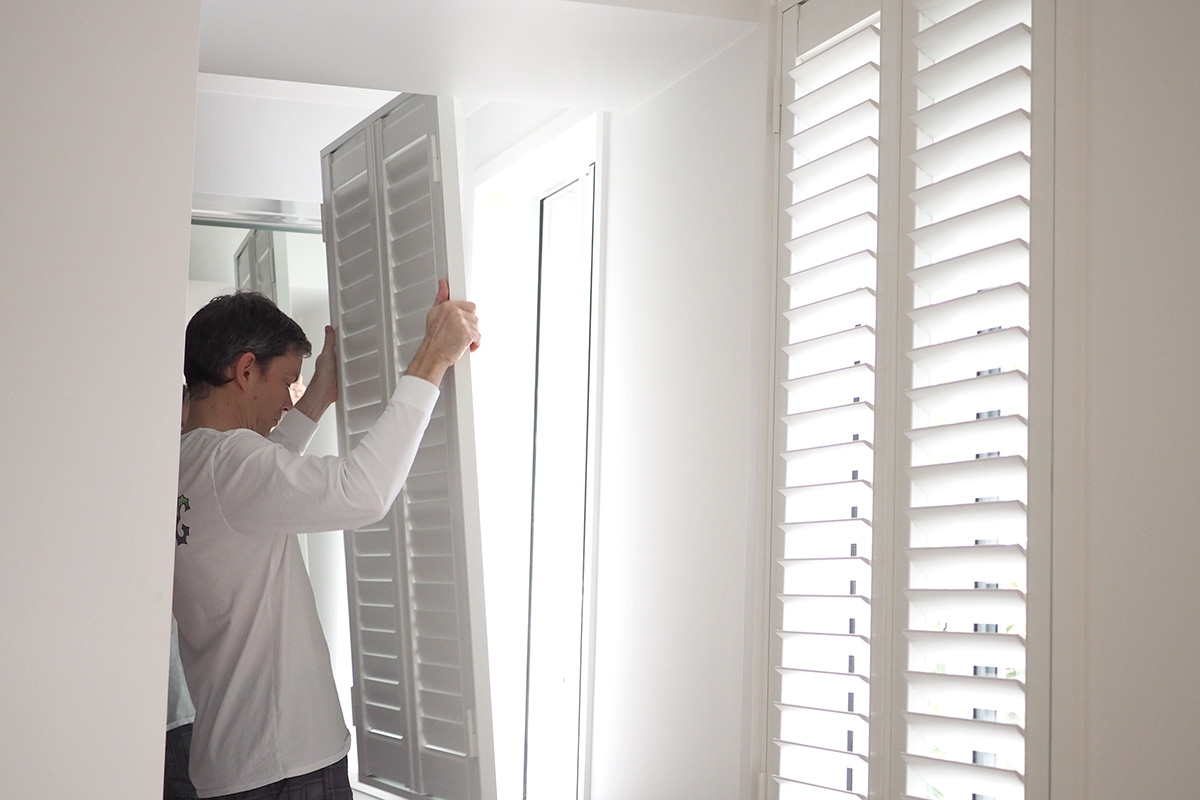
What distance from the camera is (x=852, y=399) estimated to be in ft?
5.07

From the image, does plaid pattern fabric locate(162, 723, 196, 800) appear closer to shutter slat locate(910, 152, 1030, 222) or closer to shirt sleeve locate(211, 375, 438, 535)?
shirt sleeve locate(211, 375, 438, 535)

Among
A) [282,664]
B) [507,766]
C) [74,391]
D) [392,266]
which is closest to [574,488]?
[507,766]

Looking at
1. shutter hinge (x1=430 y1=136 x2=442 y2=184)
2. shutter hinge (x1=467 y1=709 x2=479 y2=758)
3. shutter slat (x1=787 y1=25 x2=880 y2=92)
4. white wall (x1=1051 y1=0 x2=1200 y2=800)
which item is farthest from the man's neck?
white wall (x1=1051 y1=0 x2=1200 y2=800)

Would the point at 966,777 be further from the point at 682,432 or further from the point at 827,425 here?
the point at 682,432

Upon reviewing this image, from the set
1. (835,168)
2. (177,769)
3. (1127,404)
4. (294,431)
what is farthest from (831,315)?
(177,769)

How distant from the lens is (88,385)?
4.35 ft

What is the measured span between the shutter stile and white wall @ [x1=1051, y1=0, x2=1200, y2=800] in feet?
0.23

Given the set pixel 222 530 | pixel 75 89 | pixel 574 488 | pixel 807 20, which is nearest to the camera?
pixel 75 89

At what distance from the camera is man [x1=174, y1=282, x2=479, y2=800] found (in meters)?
1.81

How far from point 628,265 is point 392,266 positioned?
0.45 meters

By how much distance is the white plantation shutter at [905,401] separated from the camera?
49.2 inches

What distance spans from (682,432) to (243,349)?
0.76m

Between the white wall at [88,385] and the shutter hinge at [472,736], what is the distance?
2.30ft

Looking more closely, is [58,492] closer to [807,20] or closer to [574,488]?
[807,20]
